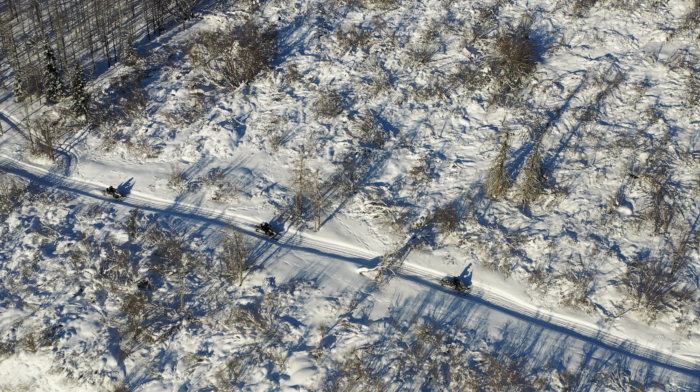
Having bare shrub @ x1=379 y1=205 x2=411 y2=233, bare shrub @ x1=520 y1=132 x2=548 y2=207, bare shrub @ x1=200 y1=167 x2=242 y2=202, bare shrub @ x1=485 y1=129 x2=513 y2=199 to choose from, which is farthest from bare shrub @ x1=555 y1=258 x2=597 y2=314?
bare shrub @ x1=200 y1=167 x2=242 y2=202

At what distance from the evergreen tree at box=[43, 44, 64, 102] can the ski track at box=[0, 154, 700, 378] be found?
5.16 metres

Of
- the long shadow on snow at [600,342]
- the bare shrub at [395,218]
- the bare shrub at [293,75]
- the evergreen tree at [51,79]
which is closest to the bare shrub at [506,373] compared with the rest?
the long shadow on snow at [600,342]

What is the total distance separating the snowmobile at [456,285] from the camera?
74.6ft

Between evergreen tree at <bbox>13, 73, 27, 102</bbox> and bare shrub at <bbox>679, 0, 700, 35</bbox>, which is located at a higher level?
bare shrub at <bbox>679, 0, 700, 35</bbox>

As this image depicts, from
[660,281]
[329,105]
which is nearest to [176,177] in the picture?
[329,105]

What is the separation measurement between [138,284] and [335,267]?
932 centimetres

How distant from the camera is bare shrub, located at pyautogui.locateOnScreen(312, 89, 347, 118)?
30641 mm

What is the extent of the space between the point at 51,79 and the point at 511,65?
30.3 metres

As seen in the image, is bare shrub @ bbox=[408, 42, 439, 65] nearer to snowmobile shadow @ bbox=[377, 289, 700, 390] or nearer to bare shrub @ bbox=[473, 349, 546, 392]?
snowmobile shadow @ bbox=[377, 289, 700, 390]

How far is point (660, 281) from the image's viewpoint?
22.2 meters

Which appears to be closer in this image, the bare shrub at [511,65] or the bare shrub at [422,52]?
the bare shrub at [511,65]

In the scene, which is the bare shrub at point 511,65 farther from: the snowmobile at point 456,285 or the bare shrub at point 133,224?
the bare shrub at point 133,224

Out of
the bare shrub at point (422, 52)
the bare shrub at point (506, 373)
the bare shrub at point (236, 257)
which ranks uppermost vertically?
the bare shrub at point (422, 52)

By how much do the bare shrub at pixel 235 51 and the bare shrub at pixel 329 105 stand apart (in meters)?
5.29
